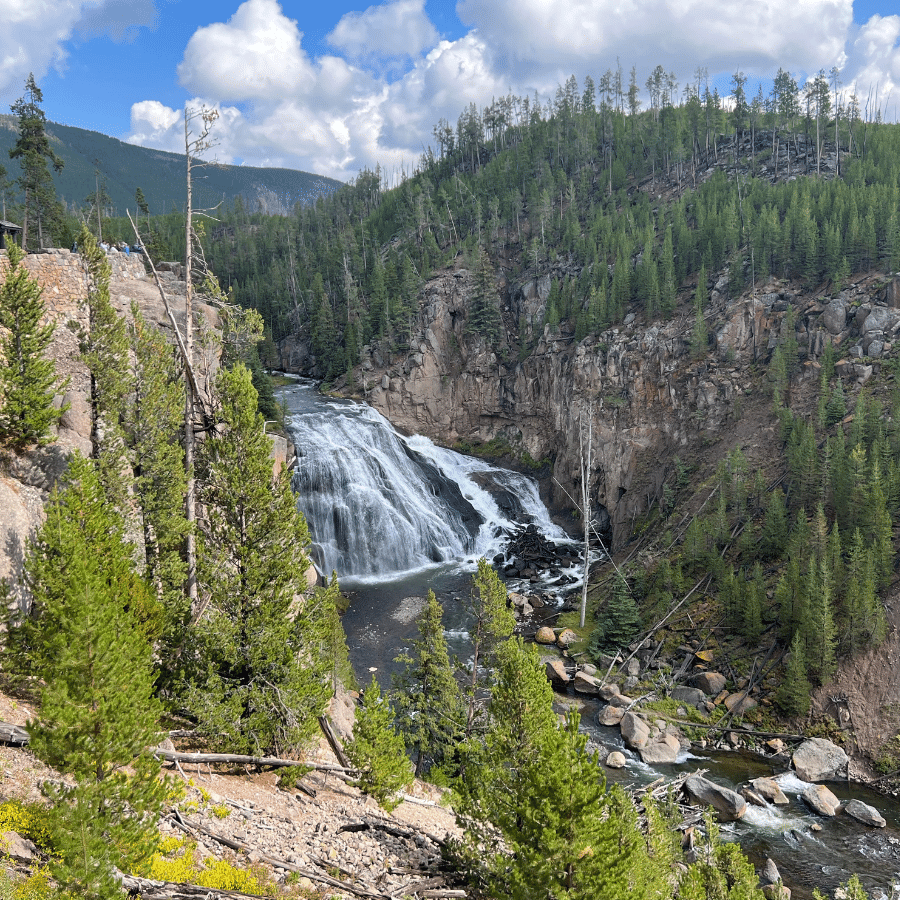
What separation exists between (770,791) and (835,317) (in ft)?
135

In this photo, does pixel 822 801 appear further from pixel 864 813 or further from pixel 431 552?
pixel 431 552

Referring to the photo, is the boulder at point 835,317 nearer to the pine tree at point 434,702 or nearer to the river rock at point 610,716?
the river rock at point 610,716

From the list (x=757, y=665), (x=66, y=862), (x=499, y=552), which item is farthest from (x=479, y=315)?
(x=66, y=862)

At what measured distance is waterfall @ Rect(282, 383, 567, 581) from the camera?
5050cm

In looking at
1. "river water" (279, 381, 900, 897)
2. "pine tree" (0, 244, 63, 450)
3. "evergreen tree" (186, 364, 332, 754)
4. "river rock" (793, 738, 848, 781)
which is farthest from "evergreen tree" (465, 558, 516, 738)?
"pine tree" (0, 244, 63, 450)

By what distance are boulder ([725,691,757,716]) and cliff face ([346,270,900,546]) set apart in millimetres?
22639

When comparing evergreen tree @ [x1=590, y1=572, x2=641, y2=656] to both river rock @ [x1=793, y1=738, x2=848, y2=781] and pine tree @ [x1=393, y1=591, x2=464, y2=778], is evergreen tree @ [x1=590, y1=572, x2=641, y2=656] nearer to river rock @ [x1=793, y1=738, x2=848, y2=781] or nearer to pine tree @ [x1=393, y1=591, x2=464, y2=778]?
river rock @ [x1=793, y1=738, x2=848, y2=781]

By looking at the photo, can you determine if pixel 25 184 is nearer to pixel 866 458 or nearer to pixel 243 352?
pixel 243 352

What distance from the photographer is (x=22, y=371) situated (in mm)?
20016

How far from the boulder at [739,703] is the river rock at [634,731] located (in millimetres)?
Answer: 4880

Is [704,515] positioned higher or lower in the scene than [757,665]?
higher

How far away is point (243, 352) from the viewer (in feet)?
60.8

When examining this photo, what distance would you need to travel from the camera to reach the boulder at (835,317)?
51625 millimetres

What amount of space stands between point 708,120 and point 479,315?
5487 cm
